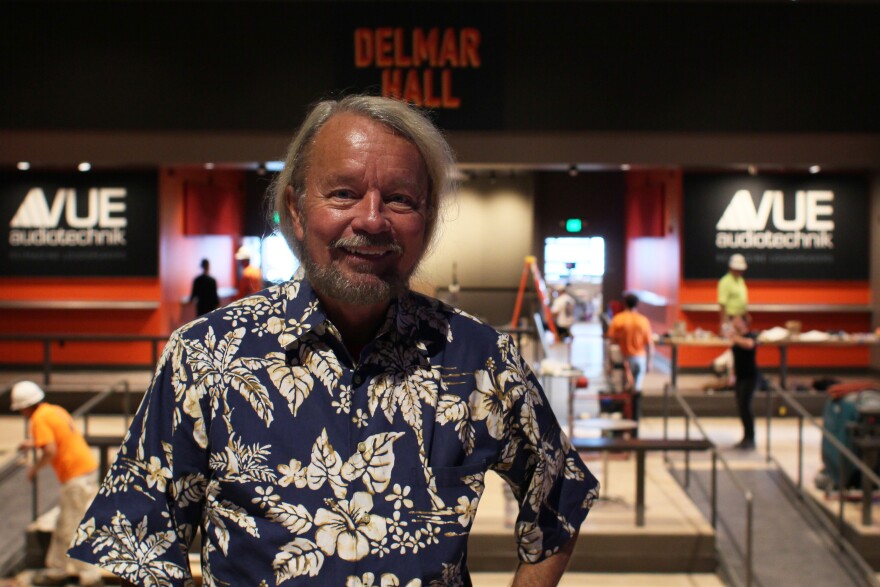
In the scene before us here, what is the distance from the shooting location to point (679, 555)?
6.75 m

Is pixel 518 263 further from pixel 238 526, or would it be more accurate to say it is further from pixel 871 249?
pixel 238 526

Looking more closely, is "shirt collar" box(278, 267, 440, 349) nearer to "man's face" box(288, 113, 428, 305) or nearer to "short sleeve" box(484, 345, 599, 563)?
"man's face" box(288, 113, 428, 305)

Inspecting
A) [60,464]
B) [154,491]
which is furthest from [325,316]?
[60,464]

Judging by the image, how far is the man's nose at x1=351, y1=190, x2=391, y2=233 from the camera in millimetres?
1586

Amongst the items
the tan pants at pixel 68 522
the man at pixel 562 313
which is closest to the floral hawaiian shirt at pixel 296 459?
the tan pants at pixel 68 522

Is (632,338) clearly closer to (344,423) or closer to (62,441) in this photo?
(62,441)

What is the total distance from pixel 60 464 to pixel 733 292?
8.16 m

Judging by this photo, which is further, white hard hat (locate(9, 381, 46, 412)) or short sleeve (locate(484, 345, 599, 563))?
white hard hat (locate(9, 381, 46, 412))

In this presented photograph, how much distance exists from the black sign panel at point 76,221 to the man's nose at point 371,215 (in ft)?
39.6

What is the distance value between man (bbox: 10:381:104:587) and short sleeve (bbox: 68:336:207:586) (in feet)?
17.1

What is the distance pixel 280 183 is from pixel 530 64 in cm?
1090

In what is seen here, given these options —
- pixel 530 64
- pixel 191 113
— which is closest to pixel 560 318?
pixel 530 64

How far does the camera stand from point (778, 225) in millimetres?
13266

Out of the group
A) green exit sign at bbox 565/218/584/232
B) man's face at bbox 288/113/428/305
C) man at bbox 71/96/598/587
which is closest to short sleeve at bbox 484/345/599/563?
man at bbox 71/96/598/587
